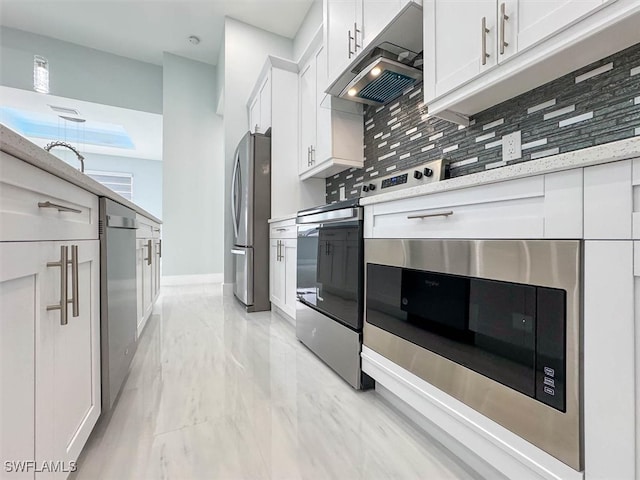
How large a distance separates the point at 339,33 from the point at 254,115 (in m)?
1.92

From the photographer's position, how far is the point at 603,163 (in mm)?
635

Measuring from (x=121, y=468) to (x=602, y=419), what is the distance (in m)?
1.36

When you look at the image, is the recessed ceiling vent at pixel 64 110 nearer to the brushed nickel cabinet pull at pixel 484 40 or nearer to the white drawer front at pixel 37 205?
the white drawer front at pixel 37 205

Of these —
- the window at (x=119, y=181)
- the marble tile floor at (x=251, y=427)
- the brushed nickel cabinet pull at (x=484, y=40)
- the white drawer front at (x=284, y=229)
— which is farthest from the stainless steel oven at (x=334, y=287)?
the window at (x=119, y=181)

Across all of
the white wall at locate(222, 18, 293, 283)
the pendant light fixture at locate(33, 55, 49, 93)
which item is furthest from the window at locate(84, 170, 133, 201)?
the pendant light fixture at locate(33, 55, 49, 93)

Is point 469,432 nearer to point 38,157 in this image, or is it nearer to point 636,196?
point 636,196

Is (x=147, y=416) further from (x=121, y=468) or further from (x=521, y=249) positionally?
(x=521, y=249)

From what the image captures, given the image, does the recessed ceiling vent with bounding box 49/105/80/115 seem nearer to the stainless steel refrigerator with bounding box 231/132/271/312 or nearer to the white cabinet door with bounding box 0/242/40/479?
the stainless steel refrigerator with bounding box 231/132/271/312

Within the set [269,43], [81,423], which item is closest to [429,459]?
[81,423]

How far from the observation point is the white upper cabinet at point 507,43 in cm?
90

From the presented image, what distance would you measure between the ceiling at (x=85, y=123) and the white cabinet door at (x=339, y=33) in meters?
4.02

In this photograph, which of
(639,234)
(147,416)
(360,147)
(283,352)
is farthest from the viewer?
(360,147)

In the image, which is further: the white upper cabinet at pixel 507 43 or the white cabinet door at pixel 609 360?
the white upper cabinet at pixel 507 43

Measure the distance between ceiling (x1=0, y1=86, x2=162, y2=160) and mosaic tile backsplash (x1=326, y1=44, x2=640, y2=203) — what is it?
4.57m
